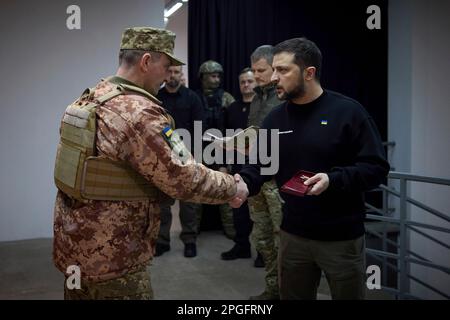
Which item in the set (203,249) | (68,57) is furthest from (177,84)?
(203,249)

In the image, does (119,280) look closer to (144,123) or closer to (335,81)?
(144,123)

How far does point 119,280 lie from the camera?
1681 millimetres

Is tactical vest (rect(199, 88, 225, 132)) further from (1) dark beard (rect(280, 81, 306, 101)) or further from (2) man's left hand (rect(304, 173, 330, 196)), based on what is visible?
(2) man's left hand (rect(304, 173, 330, 196))

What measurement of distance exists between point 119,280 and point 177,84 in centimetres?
258

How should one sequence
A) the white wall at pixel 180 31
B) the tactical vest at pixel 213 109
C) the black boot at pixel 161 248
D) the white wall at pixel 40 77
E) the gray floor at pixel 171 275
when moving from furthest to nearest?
the white wall at pixel 180 31 < the tactical vest at pixel 213 109 < the white wall at pixel 40 77 < the black boot at pixel 161 248 < the gray floor at pixel 171 275

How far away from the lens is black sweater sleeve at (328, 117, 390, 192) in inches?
67.5

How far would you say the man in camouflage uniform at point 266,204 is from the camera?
285 cm

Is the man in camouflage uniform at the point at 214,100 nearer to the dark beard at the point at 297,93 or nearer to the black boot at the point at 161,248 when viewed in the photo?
the black boot at the point at 161,248

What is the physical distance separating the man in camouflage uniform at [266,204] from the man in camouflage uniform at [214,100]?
4.09 ft

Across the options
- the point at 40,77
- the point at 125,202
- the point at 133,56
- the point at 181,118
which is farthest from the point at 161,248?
the point at 133,56

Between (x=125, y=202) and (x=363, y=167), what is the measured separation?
0.89 metres

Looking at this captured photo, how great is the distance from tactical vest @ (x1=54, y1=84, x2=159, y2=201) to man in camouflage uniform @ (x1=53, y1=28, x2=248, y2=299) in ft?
0.06

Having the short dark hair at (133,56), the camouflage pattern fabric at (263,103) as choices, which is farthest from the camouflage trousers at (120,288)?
the camouflage pattern fabric at (263,103)

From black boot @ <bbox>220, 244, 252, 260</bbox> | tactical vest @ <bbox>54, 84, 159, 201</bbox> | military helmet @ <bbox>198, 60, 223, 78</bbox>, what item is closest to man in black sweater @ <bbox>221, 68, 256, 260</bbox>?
black boot @ <bbox>220, 244, 252, 260</bbox>
